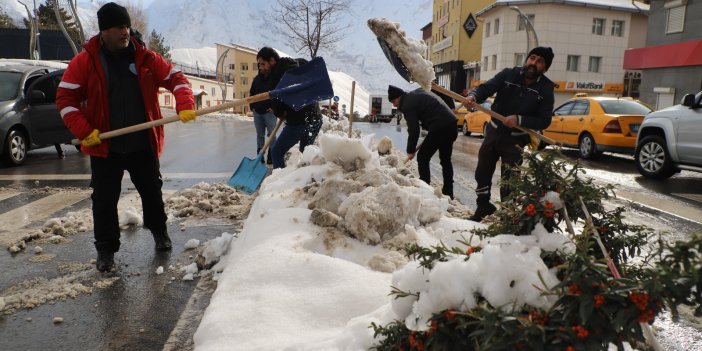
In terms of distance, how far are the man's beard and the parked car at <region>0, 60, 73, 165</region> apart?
8.69 metres

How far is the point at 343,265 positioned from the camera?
9.68ft

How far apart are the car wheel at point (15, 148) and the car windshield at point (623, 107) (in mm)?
12295

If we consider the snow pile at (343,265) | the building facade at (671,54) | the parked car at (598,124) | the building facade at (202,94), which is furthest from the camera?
the building facade at (202,94)

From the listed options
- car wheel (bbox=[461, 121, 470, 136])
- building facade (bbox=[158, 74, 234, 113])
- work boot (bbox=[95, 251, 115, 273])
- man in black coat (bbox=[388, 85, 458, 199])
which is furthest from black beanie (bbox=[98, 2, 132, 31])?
building facade (bbox=[158, 74, 234, 113])

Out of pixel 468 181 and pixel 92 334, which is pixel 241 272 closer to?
pixel 92 334

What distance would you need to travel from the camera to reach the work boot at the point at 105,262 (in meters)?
3.65

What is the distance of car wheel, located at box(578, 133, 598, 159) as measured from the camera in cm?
1135

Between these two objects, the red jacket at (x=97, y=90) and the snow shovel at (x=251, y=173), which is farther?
the snow shovel at (x=251, y=173)

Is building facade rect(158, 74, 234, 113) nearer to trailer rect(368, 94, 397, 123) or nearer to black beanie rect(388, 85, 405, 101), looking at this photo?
trailer rect(368, 94, 397, 123)

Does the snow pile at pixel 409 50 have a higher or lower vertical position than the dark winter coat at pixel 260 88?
higher

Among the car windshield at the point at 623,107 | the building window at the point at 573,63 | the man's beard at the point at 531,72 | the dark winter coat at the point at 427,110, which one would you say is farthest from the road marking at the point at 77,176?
the building window at the point at 573,63

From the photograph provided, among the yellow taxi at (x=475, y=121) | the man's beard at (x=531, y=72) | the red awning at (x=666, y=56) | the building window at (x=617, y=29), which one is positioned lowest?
the yellow taxi at (x=475, y=121)

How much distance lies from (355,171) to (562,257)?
3.15 metres

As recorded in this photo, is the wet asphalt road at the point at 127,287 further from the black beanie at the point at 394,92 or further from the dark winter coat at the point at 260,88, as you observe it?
the black beanie at the point at 394,92
